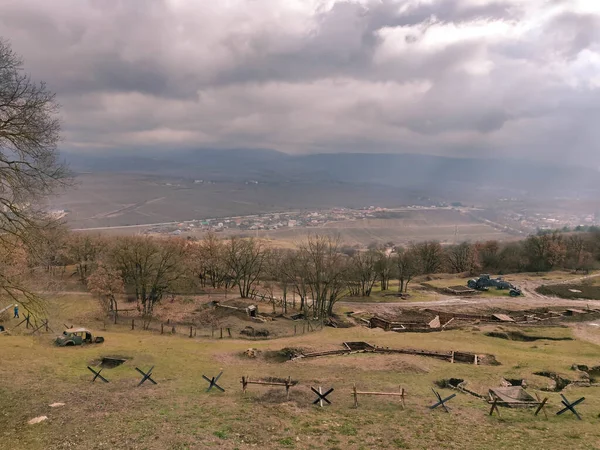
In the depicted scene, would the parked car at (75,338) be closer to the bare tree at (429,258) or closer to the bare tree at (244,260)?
the bare tree at (244,260)

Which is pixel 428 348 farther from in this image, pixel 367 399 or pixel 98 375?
pixel 98 375

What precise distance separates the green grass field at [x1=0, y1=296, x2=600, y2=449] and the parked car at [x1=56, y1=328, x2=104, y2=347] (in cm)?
114

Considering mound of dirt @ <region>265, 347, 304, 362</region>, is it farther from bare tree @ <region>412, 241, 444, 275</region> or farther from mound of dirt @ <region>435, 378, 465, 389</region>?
bare tree @ <region>412, 241, 444, 275</region>

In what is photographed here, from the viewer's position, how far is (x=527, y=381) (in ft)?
89.2

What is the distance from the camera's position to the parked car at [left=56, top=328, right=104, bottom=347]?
3428cm

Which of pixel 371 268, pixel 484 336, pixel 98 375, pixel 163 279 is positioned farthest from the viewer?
pixel 371 268

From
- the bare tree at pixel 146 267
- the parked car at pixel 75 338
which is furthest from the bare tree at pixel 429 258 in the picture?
the parked car at pixel 75 338

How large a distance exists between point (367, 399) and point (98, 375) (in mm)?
17851

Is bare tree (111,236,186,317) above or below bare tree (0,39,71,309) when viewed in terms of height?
below

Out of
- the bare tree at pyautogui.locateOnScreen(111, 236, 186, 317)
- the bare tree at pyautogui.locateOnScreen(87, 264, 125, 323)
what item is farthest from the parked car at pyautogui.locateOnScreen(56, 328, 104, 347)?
the bare tree at pyautogui.locateOnScreen(111, 236, 186, 317)

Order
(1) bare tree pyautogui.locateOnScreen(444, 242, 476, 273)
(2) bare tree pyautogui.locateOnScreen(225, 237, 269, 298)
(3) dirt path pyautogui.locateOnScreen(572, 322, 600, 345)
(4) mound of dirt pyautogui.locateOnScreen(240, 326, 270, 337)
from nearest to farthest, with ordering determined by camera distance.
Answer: (3) dirt path pyautogui.locateOnScreen(572, 322, 600, 345)
(4) mound of dirt pyautogui.locateOnScreen(240, 326, 270, 337)
(2) bare tree pyautogui.locateOnScreen(225, 237, 269, 298)
(1) bare tree pyautogui.locateOnScreen(444, 242, 476, 273)

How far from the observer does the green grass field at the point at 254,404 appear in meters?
16.8

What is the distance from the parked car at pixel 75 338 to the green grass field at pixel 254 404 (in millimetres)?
1140

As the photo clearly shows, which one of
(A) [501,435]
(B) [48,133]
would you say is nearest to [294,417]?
(A) [501,435]
